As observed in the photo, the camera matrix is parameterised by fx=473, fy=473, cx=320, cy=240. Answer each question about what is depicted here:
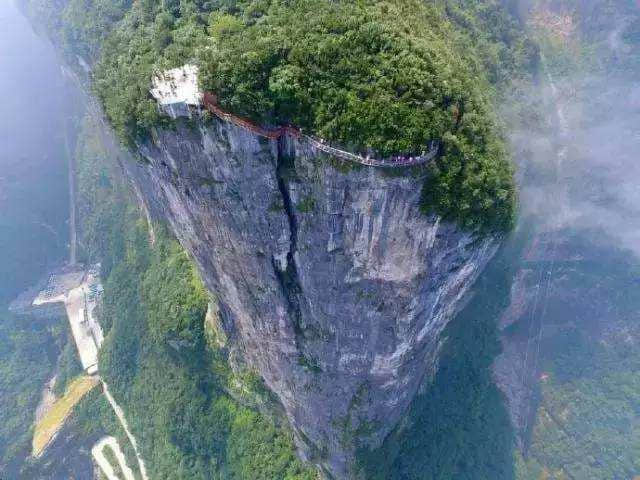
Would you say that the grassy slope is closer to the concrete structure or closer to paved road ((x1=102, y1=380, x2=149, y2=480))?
the concrete structure

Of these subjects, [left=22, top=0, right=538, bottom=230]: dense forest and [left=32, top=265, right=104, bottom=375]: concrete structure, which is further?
[left=32, top=265, right=104, bottom=375]: concrete structure

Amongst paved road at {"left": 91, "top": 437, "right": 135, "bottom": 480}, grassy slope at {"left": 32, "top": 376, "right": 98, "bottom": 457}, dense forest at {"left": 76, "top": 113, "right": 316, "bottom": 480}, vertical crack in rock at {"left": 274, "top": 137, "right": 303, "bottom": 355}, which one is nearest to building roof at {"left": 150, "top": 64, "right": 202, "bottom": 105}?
vertical crack in rock at {"left": 274, "top": 137, "right": 303, "bottom": 355}

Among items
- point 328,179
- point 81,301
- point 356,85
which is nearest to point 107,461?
point 81,301

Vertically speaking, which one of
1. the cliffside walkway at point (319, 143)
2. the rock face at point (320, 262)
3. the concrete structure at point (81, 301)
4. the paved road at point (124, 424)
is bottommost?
the paved road at point (124, 424)

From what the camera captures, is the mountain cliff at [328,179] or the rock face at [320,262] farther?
the rock face at [320,262]

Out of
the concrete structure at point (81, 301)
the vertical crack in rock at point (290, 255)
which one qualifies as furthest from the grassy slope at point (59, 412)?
the vertical crack in rock at point (290, 255)

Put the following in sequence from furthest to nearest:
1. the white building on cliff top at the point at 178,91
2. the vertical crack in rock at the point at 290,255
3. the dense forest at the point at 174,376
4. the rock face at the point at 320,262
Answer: the dense forest at the point at 174,376 < the vertical crack in rock at the point at 290,255 < the rock face at the point at 320,262 < the white building on cliff top at the point at 178,91

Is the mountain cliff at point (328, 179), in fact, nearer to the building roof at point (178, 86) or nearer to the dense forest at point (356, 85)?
the dense forest at point (356, 85)

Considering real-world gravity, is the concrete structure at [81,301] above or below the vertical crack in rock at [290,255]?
below
